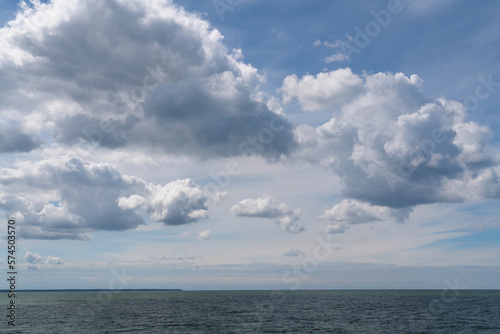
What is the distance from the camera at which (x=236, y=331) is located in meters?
65.6

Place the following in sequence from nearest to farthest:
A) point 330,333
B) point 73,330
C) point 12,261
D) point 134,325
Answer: point 12,261, point 330,333, point 73,330, point 134,325

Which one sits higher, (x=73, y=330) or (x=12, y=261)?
(x=12, y=261)

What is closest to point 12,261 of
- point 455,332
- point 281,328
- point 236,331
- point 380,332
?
point 236,331

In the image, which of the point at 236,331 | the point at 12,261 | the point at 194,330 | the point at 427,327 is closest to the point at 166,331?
the point at 194,330

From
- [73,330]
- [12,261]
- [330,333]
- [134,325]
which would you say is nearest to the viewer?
[12,261]

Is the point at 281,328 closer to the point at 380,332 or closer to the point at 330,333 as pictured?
the point at 330,333

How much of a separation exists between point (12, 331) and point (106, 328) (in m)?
15.6

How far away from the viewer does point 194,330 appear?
67688 millimetres

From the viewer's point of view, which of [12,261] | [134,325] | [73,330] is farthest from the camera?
[134,325]

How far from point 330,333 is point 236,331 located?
52.6 feet

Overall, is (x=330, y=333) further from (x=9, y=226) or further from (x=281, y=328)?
(x=9, y=226)

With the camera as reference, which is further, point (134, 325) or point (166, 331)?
point (134, 325)

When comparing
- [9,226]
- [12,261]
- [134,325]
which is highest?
[9,226]

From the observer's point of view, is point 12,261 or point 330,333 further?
point 330,333
